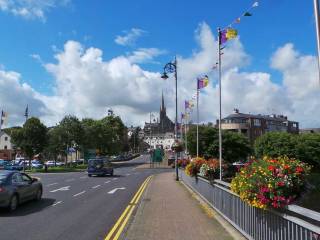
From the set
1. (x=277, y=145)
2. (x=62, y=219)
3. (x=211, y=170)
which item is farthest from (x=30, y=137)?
(x=62, y=219)

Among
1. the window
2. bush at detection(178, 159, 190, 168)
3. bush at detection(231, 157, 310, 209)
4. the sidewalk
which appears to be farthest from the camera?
the window

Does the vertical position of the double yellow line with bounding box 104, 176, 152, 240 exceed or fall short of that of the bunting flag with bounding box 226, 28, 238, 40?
it falls short

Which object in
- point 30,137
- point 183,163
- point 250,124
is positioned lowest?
point 183,163

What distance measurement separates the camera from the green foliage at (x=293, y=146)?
2736 inches

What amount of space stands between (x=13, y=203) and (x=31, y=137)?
48.6 metres

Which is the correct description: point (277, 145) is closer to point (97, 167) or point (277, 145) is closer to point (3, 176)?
point (97, 167)

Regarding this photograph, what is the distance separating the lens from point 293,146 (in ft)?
233

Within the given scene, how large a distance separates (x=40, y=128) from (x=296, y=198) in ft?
193

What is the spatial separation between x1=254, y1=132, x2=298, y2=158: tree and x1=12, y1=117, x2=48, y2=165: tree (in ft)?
108

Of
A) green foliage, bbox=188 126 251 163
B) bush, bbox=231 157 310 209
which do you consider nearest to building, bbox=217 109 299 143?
green foliage, bbox=188 126 251 163

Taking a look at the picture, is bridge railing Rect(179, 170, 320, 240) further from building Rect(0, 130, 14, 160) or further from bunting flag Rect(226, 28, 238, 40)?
building Rect(0, 130, 14, 160)

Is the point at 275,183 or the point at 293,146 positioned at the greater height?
the point at 293,146

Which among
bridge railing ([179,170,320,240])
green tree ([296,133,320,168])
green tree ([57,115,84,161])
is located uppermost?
green tree ([57,115,84,161])

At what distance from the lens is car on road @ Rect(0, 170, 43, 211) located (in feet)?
49.1
